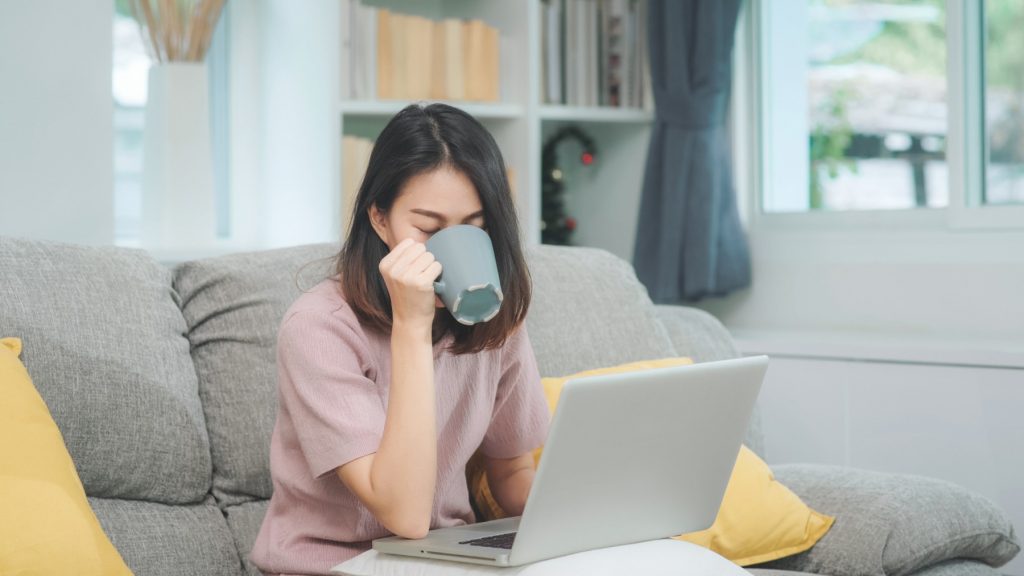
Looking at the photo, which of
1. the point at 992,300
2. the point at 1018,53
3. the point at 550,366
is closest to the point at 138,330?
the point at 550,366

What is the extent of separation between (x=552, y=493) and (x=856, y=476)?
93cm

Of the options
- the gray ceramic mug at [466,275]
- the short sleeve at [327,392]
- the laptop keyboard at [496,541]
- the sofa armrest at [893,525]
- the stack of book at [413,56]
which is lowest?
the sofa armrest at [893,525]

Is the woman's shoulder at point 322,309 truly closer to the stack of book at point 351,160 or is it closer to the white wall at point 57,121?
the white wall at point 57,121

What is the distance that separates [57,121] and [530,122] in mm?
1268

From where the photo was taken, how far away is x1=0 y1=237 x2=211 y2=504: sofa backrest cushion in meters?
1.52

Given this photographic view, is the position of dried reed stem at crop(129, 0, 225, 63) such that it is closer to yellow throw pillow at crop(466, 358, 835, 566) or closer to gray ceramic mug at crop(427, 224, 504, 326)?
yellow throw pillow at crop(466, 358, 835, 566)

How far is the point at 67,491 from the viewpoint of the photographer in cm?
128

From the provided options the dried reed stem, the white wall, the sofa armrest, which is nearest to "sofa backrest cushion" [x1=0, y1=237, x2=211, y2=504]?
the white wall

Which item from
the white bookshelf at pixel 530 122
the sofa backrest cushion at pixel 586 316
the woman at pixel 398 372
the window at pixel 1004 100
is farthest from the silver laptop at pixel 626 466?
the window at pixel 1004 100

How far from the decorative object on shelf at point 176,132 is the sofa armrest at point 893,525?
1.67 meters

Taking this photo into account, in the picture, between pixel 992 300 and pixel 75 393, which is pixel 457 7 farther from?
pixel 75 393

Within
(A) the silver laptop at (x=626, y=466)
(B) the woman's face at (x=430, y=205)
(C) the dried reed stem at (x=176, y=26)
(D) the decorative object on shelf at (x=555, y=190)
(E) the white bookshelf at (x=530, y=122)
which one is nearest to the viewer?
(A) the silver laptop at (x=626, y=466)

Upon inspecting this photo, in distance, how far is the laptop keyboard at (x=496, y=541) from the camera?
1.27 m

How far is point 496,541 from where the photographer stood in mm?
1300
